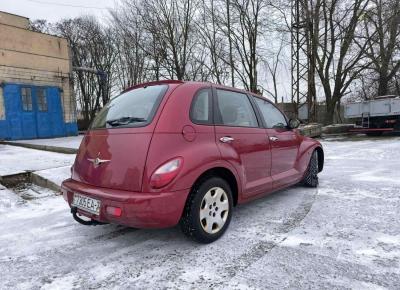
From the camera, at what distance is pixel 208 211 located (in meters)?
3.63

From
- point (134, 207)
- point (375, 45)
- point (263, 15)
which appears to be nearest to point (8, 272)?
point (134, 207)

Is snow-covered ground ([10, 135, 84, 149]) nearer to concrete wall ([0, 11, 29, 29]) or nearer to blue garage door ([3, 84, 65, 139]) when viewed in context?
blue garage door ([3, 84, 65, 139])

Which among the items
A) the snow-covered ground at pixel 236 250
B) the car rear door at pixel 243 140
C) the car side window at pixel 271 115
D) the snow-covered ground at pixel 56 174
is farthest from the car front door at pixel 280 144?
the snow-covered ground at pixel 56 174

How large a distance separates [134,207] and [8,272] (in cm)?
127

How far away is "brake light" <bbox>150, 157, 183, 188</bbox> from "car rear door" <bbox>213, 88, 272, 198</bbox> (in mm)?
666

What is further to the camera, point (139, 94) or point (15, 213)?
point (15, 213)

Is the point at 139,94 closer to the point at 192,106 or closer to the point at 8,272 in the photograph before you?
the point at 192,106

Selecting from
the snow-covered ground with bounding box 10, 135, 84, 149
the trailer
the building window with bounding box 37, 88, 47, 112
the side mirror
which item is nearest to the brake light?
the side mirror

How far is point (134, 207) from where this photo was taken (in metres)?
3.15

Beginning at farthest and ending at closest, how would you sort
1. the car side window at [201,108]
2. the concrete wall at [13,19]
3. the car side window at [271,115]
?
the concrete wall at [13,19] → the car side window at [271,115] → the car side window at [201,108]

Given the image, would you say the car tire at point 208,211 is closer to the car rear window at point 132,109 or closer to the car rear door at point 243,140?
the car rear door at point 243,140

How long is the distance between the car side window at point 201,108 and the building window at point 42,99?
604 inches

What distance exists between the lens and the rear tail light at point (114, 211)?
3222mm

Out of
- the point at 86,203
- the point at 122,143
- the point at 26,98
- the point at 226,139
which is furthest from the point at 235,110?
the point at 26,98
